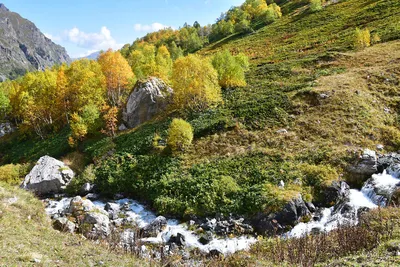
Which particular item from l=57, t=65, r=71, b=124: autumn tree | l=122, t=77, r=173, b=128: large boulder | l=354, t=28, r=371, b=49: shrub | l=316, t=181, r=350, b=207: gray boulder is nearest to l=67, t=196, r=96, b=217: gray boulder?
l=316, t=181, r=350, b=207: gray boulder

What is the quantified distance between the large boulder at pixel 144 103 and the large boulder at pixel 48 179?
46.3ft

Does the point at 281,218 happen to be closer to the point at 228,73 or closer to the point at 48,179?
the point at 48,179

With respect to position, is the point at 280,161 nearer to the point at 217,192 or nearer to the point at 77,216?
the point at 217,192

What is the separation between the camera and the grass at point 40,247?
1351 centimetres

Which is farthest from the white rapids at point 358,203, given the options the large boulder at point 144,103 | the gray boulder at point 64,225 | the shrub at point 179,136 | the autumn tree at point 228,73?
the large boulder at point 144,103

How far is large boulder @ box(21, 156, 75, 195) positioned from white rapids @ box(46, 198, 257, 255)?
3.06 m

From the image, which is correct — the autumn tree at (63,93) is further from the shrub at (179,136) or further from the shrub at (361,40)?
the shrub at (361,40)

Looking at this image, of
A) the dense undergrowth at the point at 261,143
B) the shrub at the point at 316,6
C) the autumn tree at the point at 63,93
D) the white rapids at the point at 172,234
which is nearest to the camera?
the white rapids at the point at 172,234

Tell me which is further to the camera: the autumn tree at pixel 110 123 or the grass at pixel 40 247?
the autumn tree at pixel 110 123

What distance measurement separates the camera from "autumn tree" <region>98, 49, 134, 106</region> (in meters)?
50.8

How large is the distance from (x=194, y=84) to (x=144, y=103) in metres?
9.71

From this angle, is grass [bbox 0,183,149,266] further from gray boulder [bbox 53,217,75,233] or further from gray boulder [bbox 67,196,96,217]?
gray boulder [bbox 67,196,96,217]

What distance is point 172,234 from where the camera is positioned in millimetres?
22562

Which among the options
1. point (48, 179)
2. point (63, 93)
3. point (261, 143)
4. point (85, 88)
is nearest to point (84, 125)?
point (85, 88)
